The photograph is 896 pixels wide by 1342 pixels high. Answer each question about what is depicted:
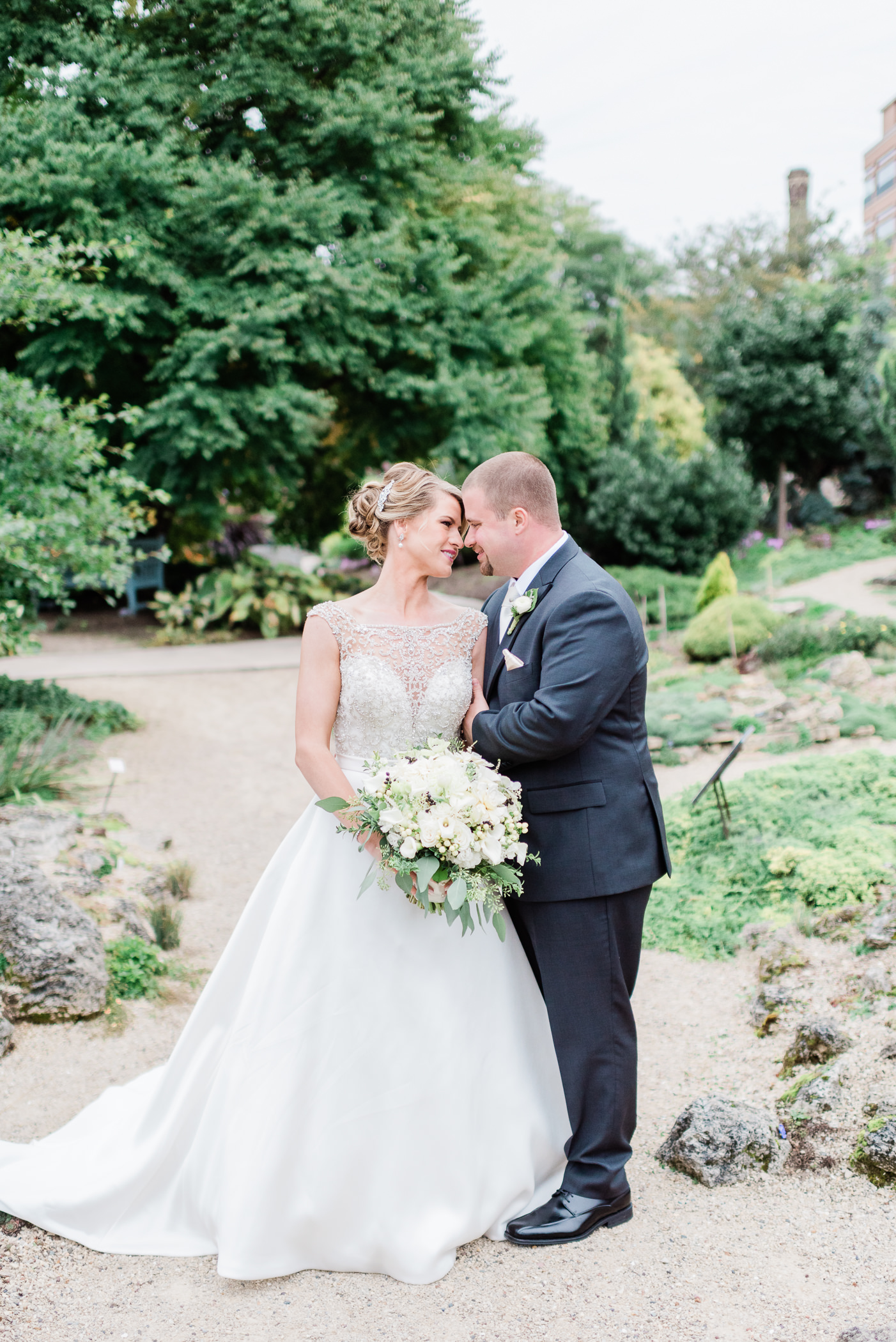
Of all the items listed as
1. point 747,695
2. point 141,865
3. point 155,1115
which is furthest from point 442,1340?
point 747,695

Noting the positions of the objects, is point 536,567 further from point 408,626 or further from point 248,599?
point 248,599

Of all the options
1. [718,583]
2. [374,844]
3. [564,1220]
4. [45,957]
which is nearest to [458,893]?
[374,844]

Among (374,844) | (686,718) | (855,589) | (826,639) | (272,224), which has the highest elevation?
(272,224)

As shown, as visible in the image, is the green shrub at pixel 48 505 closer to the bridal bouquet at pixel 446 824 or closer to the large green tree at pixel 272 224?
the large green tree at pixel 272 224

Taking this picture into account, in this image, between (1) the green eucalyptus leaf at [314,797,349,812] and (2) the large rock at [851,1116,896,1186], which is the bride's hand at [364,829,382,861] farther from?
(2) the large rock at [851,1116,896,1186]

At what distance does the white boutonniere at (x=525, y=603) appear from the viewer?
2938 mm

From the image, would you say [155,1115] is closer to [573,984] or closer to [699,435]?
[573,984]

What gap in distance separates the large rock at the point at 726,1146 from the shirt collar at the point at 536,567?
1.85m

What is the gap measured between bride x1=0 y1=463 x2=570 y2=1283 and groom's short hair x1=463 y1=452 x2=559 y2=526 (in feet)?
0.55

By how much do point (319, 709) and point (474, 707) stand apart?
1.59 feet

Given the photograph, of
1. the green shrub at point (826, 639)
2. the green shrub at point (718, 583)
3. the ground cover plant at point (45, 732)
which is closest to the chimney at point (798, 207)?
the green shrub at point (718, 583)

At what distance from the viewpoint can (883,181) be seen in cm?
4697

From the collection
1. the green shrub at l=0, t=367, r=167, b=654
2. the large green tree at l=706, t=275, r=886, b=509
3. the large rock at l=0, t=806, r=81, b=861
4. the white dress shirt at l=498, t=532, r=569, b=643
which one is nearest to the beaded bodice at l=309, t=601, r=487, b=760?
the white dress shirt at l=498, t=532, r=569, b=643

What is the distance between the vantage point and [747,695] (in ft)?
31.7
